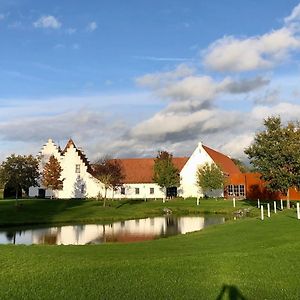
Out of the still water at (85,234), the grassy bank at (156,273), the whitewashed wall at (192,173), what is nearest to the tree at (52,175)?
the whitewashed wall at (192,173)

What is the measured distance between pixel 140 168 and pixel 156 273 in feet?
223

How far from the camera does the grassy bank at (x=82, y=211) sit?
4297 cm

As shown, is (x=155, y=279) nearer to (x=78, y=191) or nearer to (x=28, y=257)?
(x=28, y=257)

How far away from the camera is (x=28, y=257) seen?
50.4ft

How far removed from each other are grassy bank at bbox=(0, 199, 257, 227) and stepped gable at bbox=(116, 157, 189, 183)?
1917cm

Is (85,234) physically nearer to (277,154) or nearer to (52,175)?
(277,154)

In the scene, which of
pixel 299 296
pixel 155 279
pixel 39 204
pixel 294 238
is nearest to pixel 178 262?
pixel 155 279

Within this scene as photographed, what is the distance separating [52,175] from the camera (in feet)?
234

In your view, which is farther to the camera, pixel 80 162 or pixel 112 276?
pixel 80 162

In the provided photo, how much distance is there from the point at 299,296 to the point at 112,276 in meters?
5.08

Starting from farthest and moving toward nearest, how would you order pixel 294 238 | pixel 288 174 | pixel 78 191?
1. pixel 78 191
2. pixel 288 174
3. pixel 294 238

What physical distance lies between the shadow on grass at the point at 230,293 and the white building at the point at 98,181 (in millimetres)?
61953

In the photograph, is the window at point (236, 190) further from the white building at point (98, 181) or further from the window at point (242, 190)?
the white building at point (98, 181)

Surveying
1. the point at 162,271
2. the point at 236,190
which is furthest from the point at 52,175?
the point at 162,271
